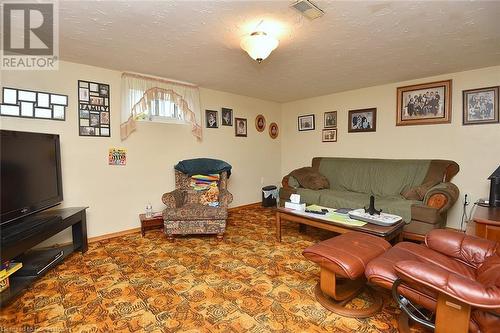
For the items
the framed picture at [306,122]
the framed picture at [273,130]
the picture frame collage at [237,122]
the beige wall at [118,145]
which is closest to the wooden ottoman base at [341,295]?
the beige wall at [118,145]

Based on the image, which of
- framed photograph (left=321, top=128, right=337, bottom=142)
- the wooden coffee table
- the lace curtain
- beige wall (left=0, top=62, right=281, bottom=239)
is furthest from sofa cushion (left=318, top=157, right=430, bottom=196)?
the lace curtain

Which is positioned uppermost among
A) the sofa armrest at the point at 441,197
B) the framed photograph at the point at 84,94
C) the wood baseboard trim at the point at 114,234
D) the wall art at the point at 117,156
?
the framed photograph at the point at 84,94

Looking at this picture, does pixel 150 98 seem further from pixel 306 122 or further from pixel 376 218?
pixel 376 218

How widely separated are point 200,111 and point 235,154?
1.07 m

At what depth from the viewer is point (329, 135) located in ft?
15.9

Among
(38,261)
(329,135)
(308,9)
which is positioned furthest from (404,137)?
(38,261)

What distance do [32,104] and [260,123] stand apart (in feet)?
11.8

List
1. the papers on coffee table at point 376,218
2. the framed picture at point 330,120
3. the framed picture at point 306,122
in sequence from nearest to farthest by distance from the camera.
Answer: the papers on coffee table at point 376,218, the framed picture at point 330,120, the framed picture at point 306,122

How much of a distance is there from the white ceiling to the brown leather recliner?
178 cm

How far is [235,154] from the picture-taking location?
481 centimetres

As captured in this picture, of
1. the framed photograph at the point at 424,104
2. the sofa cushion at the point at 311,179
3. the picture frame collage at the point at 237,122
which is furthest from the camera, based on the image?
the picture frame collage at the point at 237,122

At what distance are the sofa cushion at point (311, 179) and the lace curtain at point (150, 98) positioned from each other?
72.8 inches

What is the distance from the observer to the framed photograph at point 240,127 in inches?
189

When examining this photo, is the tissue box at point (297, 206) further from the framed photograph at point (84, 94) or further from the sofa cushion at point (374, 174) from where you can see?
the framed photograph at point (84, 94)
